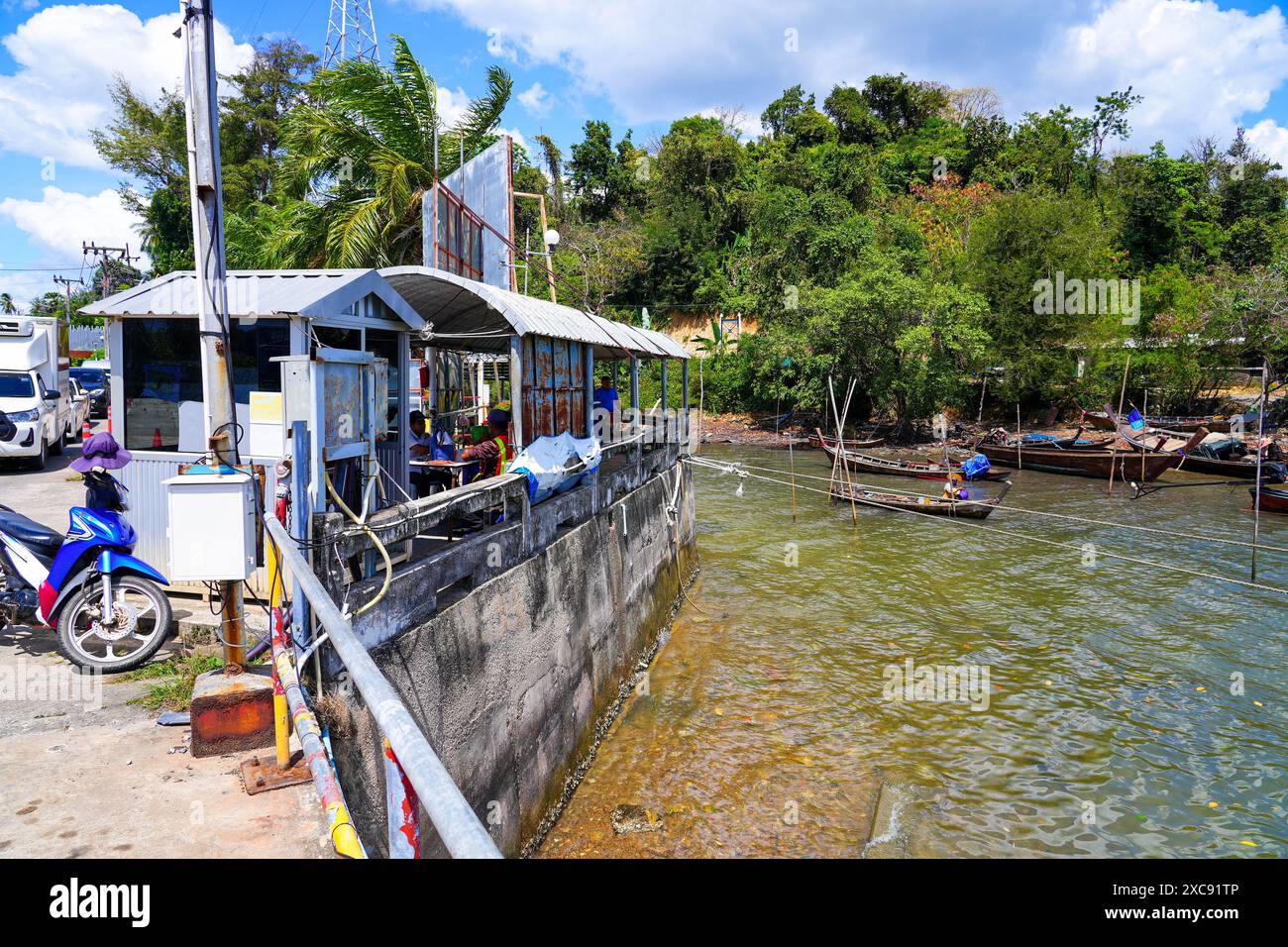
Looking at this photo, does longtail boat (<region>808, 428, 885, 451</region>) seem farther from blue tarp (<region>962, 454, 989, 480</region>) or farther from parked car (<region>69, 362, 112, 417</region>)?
parked car (<region>69, 362, 112, 417</region>)

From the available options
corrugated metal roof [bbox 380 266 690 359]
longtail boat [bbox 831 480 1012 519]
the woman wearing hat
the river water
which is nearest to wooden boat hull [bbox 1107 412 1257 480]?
longtail boat [bbox 831 480 1012 519]

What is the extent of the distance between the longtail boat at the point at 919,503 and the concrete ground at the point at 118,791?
1788 cm

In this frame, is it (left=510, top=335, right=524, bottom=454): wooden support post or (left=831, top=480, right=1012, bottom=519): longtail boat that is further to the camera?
(left=831, top=480, right=1012, bottom=519): longtail boat

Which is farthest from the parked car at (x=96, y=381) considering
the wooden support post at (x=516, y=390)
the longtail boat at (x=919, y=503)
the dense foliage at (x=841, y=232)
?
the longtail boat at (x=919, y=503)

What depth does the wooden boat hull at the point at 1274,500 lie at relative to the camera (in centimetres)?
2170

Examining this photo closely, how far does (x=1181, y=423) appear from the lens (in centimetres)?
3256

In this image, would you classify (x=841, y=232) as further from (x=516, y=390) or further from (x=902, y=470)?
(x=516, y=390)

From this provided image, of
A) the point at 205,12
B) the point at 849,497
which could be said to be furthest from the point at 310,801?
the point at 849,497

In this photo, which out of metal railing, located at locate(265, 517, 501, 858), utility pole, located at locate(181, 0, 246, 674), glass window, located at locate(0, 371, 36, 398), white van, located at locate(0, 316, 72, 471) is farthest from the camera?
glass window, located at locate(0, 371, 36, 398)

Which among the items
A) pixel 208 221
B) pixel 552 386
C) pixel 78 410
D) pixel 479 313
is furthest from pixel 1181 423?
pixel 78 410

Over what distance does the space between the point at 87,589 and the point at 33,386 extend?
47.8 ft

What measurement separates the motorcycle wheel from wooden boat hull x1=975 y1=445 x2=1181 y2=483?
86.3ft

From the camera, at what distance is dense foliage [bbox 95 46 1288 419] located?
19281mm

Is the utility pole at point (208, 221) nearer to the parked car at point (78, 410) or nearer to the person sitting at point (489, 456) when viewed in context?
the person sitting at point (489, 456)
